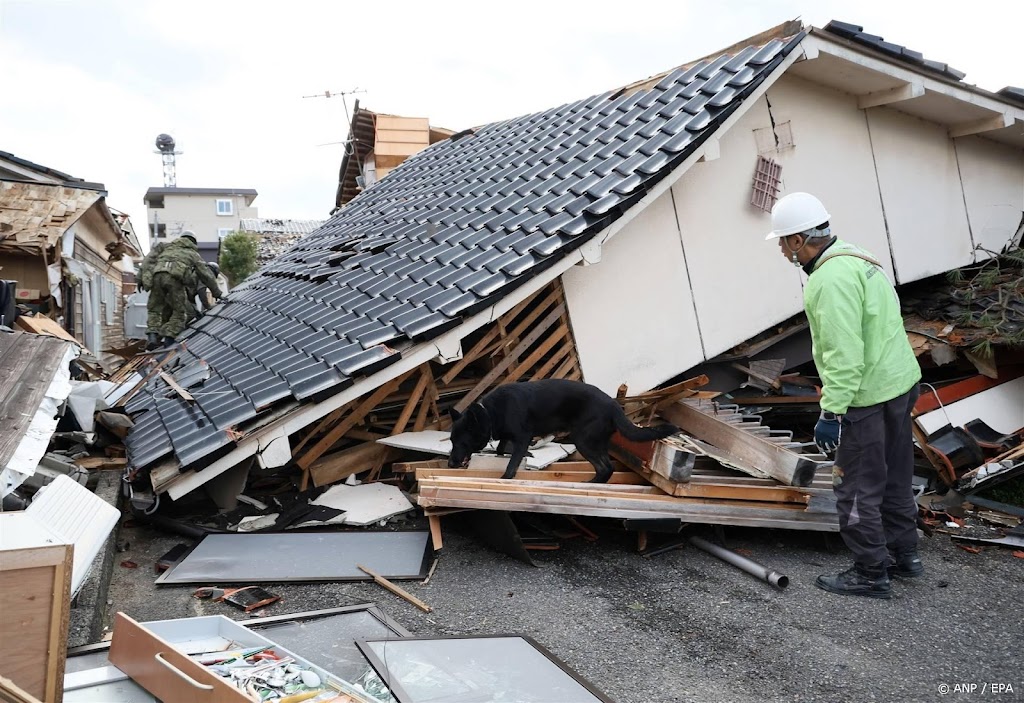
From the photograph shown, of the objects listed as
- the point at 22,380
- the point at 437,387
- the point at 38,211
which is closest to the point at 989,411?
the point at 437,387

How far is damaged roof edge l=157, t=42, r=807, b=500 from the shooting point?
5148mm

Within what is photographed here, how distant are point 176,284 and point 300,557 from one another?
7.26 meters

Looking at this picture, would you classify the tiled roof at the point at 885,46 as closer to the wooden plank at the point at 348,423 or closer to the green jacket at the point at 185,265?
the wooden plank at the point at 348,423

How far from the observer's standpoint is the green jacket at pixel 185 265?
35.0 ft

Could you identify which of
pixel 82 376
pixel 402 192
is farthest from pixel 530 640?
pixel 402 192

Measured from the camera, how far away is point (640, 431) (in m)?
5.33

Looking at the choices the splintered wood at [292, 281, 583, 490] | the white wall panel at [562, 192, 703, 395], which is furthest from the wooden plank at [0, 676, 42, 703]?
the white wall panel at [562, 192, 703, 395]

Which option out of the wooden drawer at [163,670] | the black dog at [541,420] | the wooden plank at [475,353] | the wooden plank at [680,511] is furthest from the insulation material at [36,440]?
the wooden plank at [475,353]

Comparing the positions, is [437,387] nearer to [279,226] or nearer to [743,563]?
[743,563]

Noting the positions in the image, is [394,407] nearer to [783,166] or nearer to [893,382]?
[893,382]

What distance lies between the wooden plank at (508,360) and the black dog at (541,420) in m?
0.96

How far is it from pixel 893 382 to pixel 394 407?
13.1 feet

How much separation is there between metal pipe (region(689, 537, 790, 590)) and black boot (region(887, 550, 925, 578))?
71 cm

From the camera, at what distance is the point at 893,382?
14.1ft
